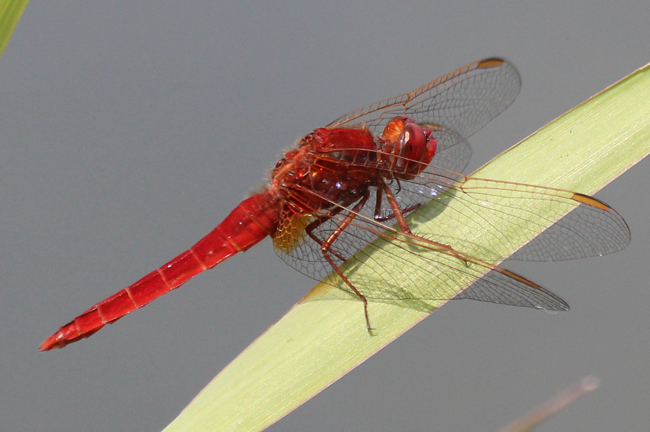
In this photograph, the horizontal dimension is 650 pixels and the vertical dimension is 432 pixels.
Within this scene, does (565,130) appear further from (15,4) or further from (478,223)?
(15,4)

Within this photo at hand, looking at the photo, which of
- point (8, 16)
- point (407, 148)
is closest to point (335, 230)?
point (407, 148)

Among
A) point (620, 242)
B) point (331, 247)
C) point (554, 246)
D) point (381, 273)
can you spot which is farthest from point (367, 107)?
point (620, 242)

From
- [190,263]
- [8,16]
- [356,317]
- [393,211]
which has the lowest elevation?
[356,317]

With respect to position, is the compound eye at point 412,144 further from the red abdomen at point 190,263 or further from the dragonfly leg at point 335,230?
the red abdomen at point 190,263

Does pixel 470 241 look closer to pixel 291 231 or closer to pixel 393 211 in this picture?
pixel 393 211

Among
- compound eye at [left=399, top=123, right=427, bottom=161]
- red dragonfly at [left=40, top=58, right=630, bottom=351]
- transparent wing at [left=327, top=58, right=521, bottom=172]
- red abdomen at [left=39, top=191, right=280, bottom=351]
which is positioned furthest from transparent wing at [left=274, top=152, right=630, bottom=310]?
transparent wing at [left=327, top=58, right=521, bottom=172]

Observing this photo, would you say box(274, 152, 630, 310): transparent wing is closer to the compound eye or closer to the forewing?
the compound eye

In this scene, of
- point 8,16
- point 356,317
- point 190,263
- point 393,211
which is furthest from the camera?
point 190,263
